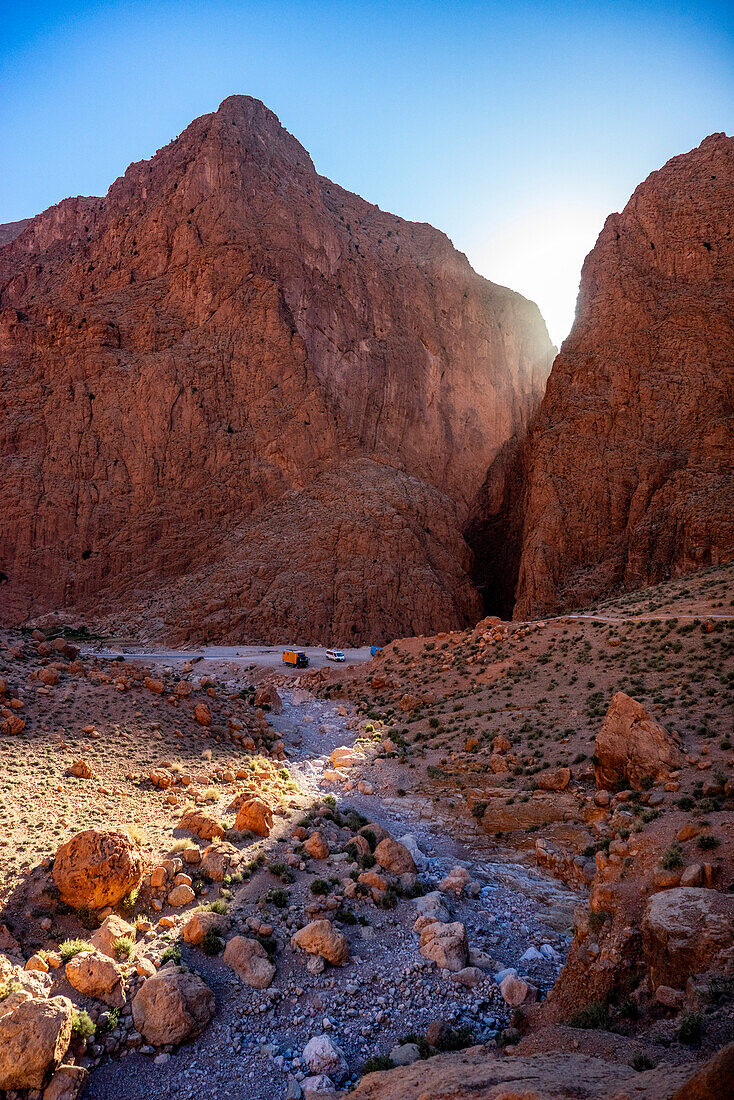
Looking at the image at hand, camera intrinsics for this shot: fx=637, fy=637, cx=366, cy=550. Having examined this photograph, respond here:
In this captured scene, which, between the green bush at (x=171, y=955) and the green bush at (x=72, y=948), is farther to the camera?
the green bush at (x=171, y=955)

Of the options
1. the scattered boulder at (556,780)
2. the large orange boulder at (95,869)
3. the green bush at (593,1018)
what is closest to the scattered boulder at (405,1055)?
the green bush at (593,1018)

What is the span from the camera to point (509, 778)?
1766 centimetres

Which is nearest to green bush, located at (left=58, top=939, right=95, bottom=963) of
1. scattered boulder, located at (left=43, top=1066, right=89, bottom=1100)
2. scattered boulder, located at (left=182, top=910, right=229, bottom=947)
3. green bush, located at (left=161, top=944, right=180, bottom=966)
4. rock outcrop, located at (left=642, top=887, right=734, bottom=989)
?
green bush, located at (left=161, top=944, right=180, bottom=966)

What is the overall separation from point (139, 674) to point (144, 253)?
56834 mm

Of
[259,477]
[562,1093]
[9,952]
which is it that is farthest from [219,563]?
[562,1093]

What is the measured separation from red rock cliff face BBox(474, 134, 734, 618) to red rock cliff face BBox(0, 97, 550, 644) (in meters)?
10.6

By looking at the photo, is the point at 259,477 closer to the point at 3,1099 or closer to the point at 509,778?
the point at 509,778

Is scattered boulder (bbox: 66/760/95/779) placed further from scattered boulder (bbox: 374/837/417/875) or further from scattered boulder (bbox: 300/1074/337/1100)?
scattered boulder (bbox: 300/1074/337/1100)

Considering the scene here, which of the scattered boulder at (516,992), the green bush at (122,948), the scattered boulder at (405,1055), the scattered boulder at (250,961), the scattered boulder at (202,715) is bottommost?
the scattered boulder at (516,992)

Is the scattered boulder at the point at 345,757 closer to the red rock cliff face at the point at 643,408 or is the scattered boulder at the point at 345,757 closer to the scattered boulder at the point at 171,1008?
the scattered boulder at the point at 171,1008

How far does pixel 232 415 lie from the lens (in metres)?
58.9

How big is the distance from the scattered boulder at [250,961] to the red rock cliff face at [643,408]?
41494 mm

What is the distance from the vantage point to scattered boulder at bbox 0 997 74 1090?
648 centimetres

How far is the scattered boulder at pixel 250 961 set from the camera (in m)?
8.80
